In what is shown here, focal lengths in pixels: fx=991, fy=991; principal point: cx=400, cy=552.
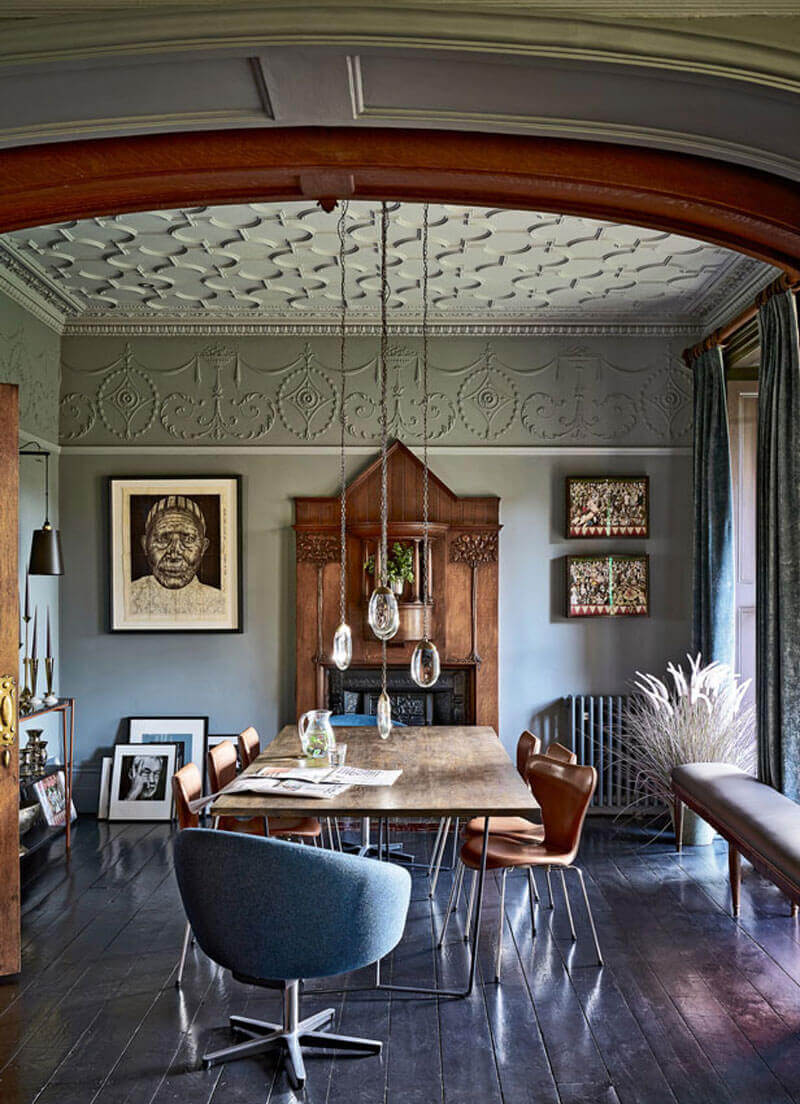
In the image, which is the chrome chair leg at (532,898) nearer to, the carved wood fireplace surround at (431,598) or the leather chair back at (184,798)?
the leather chair back at (184,798)

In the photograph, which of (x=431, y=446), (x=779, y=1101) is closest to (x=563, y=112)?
(x=779, y=1101)

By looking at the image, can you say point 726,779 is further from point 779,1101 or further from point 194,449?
point 194,449

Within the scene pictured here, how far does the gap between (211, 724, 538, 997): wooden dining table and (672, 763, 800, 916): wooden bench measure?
995 millimetres

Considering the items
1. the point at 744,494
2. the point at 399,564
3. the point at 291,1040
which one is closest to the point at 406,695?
the point at 399,564

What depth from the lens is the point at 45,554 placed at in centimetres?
582

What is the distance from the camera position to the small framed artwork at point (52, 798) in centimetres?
594

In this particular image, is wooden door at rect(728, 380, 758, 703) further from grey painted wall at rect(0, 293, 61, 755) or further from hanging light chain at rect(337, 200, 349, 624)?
grey painted wall at rect(0, 293, 61, 755)

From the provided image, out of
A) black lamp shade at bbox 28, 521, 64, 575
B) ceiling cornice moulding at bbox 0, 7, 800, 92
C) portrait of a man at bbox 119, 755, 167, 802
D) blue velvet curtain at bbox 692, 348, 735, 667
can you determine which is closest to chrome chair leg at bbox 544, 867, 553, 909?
blue velvet curtain at bbox 692, 348, 735, 667

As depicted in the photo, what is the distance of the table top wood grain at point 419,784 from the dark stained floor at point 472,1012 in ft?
2.49

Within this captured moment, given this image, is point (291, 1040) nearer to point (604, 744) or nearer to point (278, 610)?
point (278, 610)

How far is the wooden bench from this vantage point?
3.79 m

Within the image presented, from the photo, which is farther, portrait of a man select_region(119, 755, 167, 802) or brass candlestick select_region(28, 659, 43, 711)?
portrait of a man select_region(119, 755, 167, 802)

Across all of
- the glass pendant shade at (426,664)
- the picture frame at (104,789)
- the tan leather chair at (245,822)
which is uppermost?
the glass pendant shade at (426,664)

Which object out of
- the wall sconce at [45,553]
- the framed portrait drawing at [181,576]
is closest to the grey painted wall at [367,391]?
the framed portrait drawing at [181,576]
